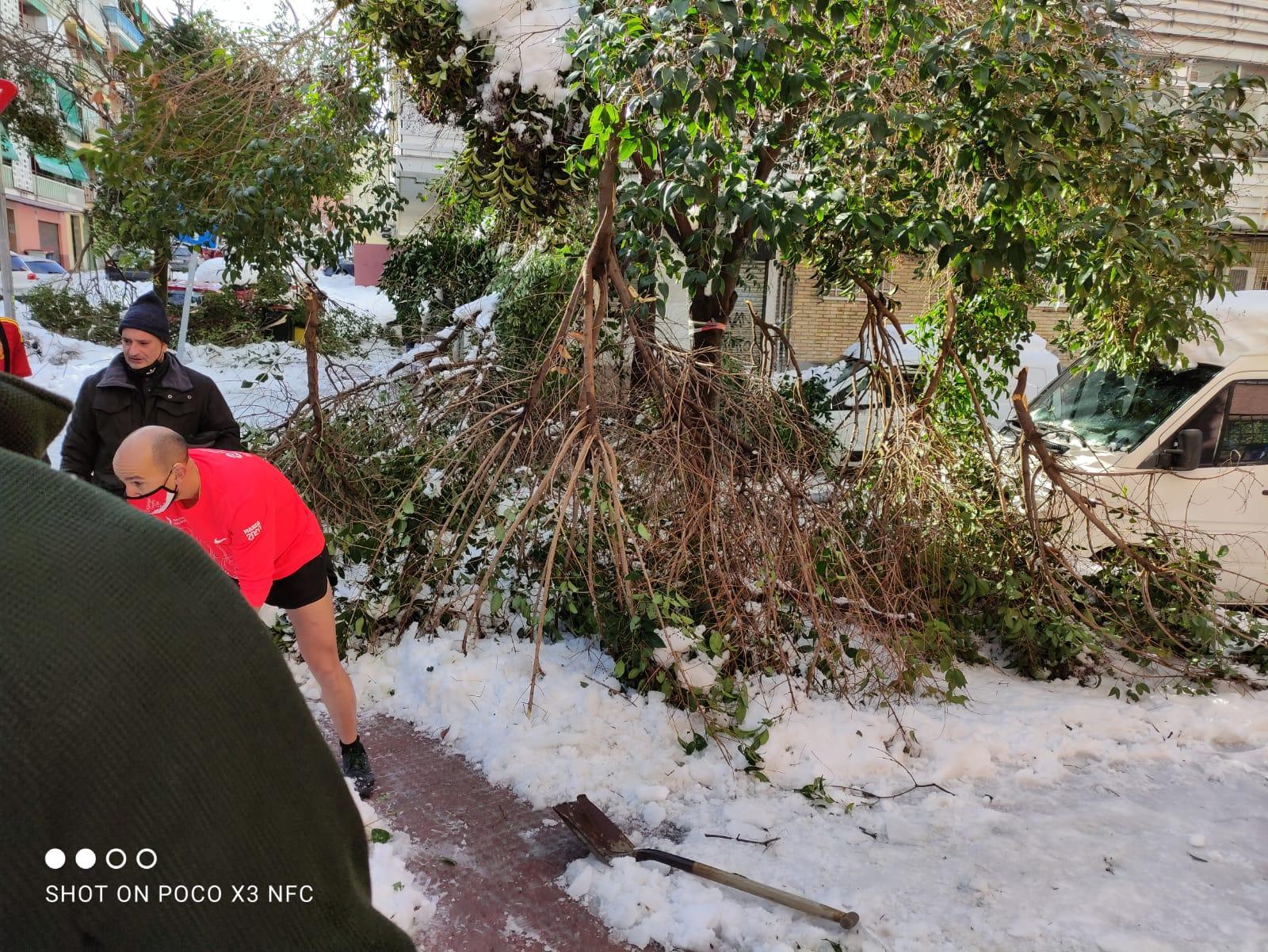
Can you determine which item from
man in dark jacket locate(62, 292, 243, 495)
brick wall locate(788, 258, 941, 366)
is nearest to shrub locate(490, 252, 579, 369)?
man in dark jacket locate(62, 292, 243, 495)

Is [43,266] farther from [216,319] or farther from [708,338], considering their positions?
[708,338]

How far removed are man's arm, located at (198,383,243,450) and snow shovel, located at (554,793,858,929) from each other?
7.48 feet

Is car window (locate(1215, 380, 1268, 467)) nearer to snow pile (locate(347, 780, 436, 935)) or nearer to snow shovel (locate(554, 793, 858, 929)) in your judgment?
snow shovel (locate(554, 793, 858, 929))

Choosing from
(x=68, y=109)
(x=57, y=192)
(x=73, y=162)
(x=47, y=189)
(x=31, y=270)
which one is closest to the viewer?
(x=68, y=109)

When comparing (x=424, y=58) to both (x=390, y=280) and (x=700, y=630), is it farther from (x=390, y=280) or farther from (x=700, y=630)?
(x=390, y=280)

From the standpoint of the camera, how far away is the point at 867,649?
4570 millimetres

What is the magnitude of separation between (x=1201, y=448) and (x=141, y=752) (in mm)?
6775

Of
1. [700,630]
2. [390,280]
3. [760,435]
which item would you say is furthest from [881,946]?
[390,280]

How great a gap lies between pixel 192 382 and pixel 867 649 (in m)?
3.62

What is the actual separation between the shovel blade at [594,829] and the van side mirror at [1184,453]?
466 cm

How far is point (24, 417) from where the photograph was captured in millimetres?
777

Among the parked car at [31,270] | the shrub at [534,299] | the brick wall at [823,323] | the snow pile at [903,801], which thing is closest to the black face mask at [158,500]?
the snow pile at [903,801]

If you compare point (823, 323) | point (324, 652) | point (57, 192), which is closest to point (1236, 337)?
point (324, 652)

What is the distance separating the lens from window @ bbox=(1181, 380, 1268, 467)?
599cm
